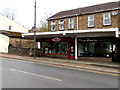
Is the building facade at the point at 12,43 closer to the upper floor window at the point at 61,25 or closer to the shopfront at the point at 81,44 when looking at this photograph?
the shopfront at the point at 81,44

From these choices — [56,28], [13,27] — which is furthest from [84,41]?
[13,27]

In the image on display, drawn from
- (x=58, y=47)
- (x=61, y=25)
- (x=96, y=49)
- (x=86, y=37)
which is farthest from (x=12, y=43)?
(x=96, y=49)

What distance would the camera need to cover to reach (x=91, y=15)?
18938 mm

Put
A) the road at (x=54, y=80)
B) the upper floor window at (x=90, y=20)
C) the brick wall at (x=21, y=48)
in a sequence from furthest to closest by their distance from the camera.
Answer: the brick wall at (x=21, y=48), the upper floor window at (x=90, y=20), the road at (x=54, y=80)

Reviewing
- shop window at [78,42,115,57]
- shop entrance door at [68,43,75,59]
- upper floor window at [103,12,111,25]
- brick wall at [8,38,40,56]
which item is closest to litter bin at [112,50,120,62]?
shop window at [78,42,115,57]

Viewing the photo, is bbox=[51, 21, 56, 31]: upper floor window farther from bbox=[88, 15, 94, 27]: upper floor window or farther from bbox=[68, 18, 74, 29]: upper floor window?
bbox=[88, 15, 94, 27]: upper floor window

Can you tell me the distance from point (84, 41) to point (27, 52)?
29.8 ft

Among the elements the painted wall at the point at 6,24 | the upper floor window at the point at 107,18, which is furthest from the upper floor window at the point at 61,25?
the painted wall at the point at 6,24

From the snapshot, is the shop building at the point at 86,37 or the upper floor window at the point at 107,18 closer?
the shop building at the point at 86,37

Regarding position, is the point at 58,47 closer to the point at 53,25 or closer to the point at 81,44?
the point at 81,44

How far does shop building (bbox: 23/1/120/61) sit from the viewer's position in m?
14.9

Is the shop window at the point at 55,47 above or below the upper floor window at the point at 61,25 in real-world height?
below

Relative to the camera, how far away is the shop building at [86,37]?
14.9 metres

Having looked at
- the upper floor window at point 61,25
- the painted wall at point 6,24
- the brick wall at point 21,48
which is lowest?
the brick wall at point 21,48
